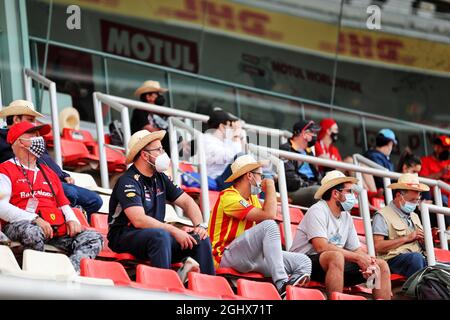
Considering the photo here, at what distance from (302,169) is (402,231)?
82.1 inches

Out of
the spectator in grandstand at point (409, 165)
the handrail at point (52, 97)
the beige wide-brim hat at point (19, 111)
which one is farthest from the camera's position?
the spectator in grandstand at point (409, 165)

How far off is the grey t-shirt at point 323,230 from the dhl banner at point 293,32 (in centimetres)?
575

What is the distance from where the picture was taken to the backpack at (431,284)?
1145 centimetres

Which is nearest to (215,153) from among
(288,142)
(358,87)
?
(288,142)

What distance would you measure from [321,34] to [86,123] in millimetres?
4377

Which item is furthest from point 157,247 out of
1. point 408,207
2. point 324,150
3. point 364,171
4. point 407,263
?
point 324,150

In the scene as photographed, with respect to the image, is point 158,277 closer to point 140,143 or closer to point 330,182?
point 140,143

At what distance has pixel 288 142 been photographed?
1452cm

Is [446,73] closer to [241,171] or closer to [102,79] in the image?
[102,79]

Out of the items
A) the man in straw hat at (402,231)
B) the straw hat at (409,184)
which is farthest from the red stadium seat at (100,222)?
the straw hat at (409,184)

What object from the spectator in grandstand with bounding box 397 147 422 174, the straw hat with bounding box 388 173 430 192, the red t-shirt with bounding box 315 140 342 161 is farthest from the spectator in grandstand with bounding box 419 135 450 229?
the straw hat with bounding box 388 173 430 192

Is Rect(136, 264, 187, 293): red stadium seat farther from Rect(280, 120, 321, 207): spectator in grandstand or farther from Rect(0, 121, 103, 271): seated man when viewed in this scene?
Rect(280, 120, 321, 207): spectator in grandstand

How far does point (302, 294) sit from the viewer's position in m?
10.6

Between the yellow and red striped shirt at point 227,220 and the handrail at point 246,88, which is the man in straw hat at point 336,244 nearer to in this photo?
the yellow and red striped shirt at point 227,220
